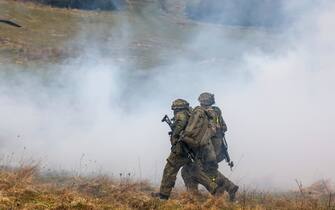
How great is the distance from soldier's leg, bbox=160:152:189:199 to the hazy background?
1.95 meters

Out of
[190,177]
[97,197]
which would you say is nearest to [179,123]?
[190,177]

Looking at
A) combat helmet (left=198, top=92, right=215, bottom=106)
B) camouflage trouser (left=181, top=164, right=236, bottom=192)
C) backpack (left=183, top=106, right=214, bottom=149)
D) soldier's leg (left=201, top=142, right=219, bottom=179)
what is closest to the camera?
backpack (left=183, top=106, right=214, bottom=149)

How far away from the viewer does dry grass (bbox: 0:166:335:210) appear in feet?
21.5

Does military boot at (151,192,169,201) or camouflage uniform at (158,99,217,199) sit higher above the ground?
camouflage uniform at (158,99,217,199)

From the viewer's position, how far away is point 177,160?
859 centimetres

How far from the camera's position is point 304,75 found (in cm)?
1844

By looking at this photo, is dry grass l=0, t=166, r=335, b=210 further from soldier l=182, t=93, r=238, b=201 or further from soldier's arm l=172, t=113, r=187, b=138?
soldier's arm l=172, t=113, r=187, b=138

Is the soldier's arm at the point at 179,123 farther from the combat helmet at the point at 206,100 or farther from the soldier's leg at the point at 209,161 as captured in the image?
the combat helmet at the point at 206,100

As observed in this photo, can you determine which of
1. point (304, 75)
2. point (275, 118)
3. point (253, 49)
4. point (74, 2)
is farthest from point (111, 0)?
point (275, 118)

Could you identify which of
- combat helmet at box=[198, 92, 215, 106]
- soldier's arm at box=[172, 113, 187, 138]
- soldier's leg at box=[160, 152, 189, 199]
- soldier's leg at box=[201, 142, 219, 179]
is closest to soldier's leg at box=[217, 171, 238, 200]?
soldier's leg at box=[201, 142, 219, 179]

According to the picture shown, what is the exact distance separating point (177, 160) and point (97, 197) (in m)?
1.39

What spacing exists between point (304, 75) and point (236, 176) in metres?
7.82

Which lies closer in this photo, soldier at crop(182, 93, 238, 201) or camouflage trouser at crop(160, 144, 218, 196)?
camouflage trouser at crop(160, 144, 218, 196)

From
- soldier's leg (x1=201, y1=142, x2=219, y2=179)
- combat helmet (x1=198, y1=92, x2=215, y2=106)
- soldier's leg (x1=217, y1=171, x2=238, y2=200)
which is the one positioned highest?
combat helmet (x1=198, y1=92, x2=215, y2=106)
